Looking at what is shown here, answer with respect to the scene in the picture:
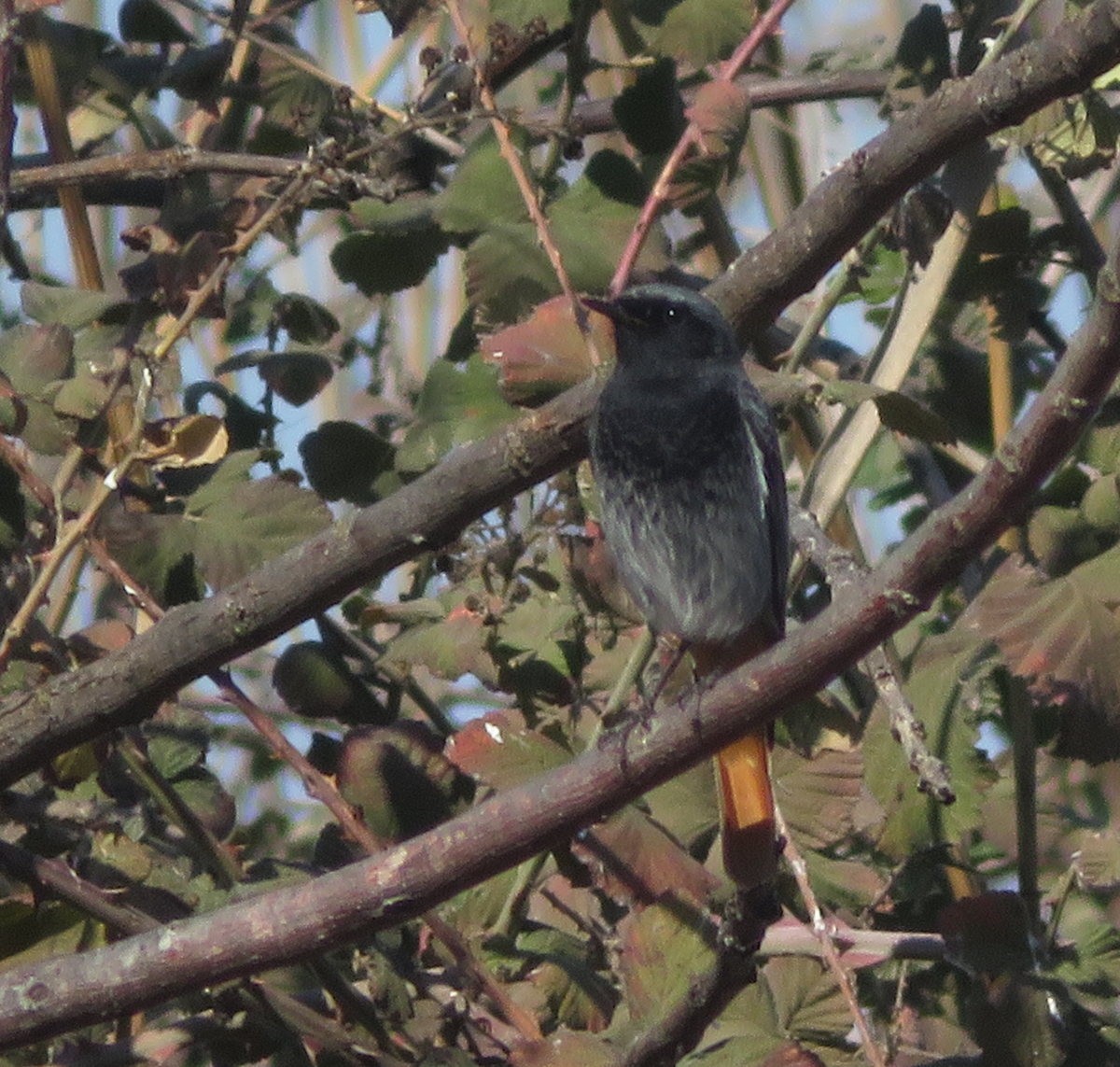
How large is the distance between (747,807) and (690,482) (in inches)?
26.2

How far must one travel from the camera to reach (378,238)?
10.5 feet

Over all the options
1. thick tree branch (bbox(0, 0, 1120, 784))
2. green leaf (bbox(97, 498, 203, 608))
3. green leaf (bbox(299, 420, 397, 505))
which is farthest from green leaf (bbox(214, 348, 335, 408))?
thick tree branch (bbox(0, 0, 1120, 784))

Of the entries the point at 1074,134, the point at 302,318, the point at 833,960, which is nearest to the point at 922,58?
the point at 1074,134

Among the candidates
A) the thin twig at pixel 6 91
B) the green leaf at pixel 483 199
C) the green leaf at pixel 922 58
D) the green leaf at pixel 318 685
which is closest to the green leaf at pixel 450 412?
the green leaf at pixel 483 199

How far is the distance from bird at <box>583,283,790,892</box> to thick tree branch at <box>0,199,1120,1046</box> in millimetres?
748

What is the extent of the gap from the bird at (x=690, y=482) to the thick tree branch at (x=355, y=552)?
43cm

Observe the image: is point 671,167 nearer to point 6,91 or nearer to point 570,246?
point 570,246

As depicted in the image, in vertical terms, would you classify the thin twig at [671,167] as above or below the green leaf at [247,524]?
above

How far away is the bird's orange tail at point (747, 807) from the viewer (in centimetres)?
241

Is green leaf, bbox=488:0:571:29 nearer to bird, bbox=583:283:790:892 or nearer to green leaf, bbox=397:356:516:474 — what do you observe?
bird, bbox=583:283:790:892

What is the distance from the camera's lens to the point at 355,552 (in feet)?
7.59

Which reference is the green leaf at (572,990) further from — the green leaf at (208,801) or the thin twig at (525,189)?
the thin twig at (525,189)

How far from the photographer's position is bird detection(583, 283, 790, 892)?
2869 millimetres

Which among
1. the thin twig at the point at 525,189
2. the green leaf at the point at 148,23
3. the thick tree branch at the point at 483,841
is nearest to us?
the thick tree branch at the point at 483,841
